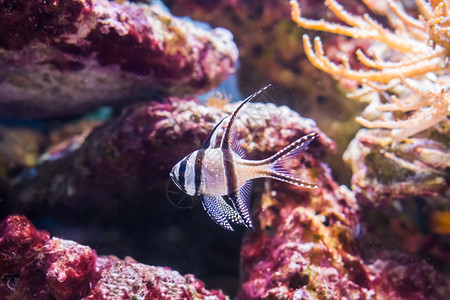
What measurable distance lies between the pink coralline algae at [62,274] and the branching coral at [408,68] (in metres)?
2.09

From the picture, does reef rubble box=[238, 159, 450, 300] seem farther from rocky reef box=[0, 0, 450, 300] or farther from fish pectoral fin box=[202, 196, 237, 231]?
fish pectoral fin box=[202, 196, 237, 231]

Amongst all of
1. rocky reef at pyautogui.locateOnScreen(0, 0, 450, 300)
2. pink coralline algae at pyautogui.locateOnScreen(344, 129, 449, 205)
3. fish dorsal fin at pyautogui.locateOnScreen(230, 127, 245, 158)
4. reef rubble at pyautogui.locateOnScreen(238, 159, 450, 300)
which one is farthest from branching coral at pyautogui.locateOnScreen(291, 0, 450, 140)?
fish dorsal fin at pyautogui.locateOnScreen(230, 127, 245, 158)

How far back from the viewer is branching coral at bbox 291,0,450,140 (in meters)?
2.53

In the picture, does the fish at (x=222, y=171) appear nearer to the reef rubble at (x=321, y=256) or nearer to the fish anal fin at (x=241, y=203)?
the fish anal fin at (x=241, y=203)

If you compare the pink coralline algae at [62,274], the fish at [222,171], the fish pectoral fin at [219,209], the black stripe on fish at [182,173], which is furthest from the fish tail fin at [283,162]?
the pink coralline algae at [62,274]

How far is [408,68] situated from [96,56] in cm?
282

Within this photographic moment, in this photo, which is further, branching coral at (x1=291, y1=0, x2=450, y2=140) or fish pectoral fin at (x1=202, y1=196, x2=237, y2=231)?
branching coral at (x1=291, y1=0, x2=450, y2=140)

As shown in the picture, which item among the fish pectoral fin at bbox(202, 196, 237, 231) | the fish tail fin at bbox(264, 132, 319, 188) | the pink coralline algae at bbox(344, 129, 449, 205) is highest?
the fish tail fin at bbox(264, 132, 319, 188)

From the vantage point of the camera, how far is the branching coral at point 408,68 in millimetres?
2529

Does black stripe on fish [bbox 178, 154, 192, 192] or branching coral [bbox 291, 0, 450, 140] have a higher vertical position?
branching coral [bbox 291, 0, 450, 140]

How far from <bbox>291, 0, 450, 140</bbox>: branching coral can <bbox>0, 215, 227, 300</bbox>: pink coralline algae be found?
2.09 metres

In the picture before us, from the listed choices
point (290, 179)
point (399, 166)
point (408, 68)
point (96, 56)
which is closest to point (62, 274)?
point (290, 179)

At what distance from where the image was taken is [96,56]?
283 centimetres

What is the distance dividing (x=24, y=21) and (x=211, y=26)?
312cm
